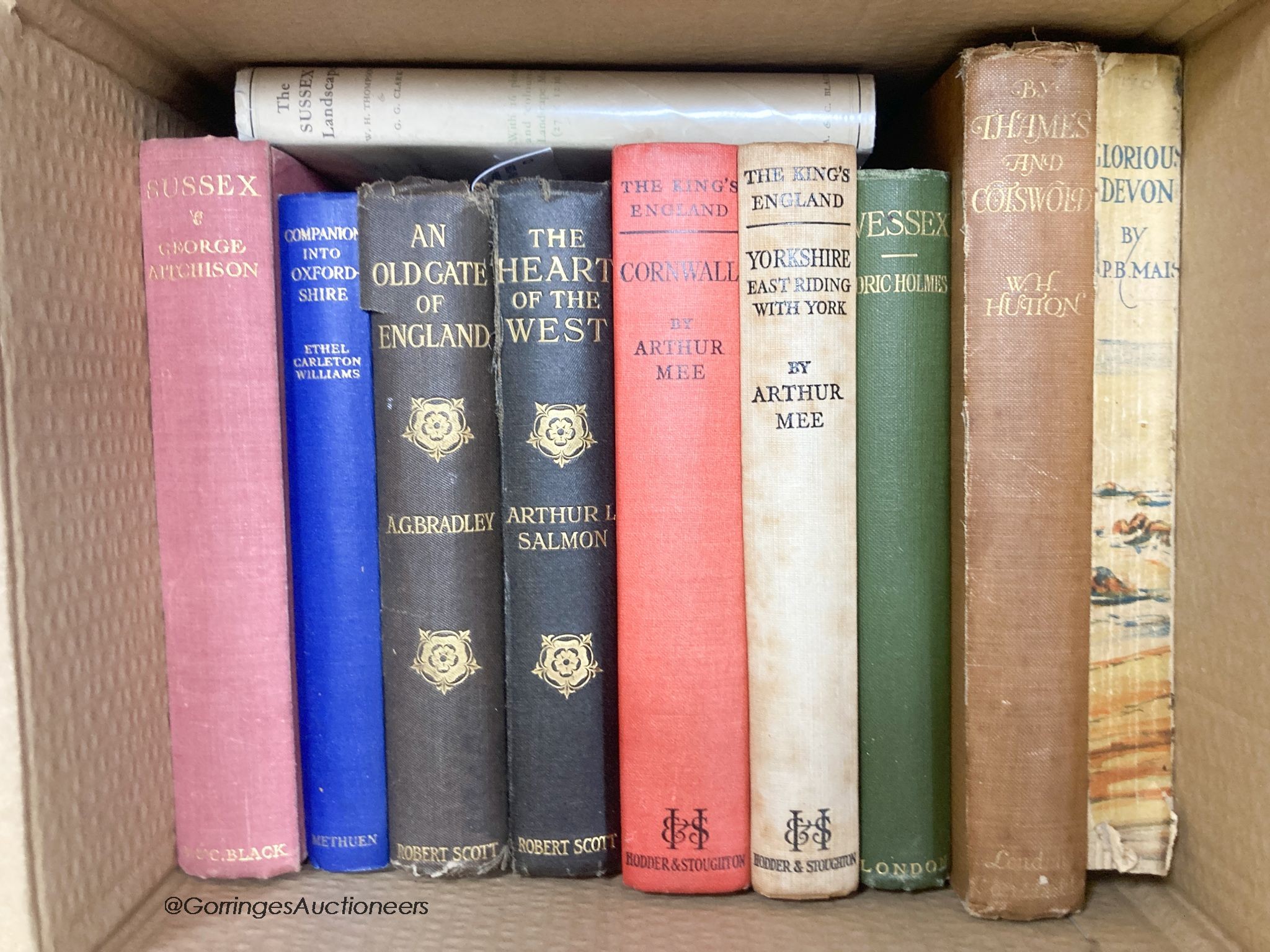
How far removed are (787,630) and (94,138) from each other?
1.69 ft

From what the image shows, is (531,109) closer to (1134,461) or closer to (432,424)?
(432,424)

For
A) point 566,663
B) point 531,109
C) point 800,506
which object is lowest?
point 566,663

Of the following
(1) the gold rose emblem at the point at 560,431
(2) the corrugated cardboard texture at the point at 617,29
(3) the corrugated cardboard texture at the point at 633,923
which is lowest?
(3) the corrugated cardboard texture at the point at 633,923

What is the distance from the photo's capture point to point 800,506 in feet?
1.82

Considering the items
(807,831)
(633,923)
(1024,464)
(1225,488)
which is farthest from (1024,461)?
(633,923)

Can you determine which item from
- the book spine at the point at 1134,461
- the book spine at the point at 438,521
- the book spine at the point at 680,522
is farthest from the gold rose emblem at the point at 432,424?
the book spine at the point at 1134,461

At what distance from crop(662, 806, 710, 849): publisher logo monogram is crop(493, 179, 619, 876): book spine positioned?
0.14 ft

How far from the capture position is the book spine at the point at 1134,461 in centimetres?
56

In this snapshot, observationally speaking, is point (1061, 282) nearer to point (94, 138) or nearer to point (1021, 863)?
point (1021, 863)

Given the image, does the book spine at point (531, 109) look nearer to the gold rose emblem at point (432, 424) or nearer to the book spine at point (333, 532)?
the book spine at point (333, 532)

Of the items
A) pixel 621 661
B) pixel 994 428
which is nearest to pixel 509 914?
pixel 621 661

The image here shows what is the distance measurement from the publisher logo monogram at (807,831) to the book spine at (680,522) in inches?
1.1

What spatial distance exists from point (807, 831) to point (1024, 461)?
261mm

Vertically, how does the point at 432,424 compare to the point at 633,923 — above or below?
above
